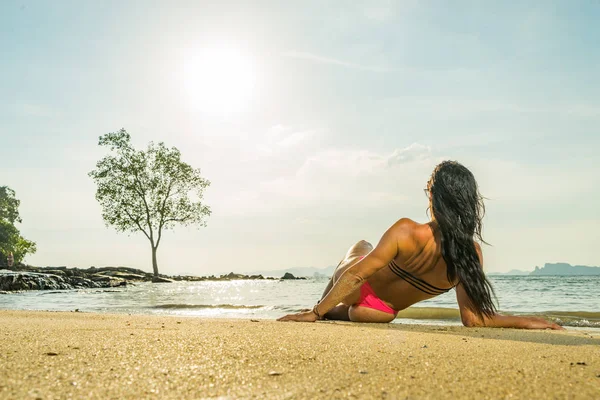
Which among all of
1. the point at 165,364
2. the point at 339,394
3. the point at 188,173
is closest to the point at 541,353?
the point at 339,394

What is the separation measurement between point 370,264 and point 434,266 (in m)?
0.70

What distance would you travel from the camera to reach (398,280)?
16.0 feet

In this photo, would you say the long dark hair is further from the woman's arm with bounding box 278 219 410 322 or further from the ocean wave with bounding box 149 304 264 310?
the ocean wave with bounding box 149 304 264 310

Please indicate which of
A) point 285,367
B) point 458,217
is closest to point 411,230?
point 458,217

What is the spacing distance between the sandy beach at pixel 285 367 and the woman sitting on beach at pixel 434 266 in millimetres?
1184

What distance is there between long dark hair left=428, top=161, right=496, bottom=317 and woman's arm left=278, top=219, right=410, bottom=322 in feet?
1.16

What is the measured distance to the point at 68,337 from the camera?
323 centimetres

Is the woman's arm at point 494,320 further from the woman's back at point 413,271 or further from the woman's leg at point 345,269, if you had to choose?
the woman's leg at point 345,269

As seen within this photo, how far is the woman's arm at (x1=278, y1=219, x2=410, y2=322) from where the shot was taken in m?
4.36

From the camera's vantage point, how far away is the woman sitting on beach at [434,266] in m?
4.34

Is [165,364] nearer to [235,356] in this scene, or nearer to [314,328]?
[235,356]

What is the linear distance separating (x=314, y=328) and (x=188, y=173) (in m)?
32.9

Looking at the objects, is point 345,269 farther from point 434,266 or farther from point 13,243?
point 13,243

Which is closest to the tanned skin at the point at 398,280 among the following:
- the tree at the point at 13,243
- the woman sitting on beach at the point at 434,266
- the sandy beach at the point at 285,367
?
the woman sitting on beach at the point at 434,266
